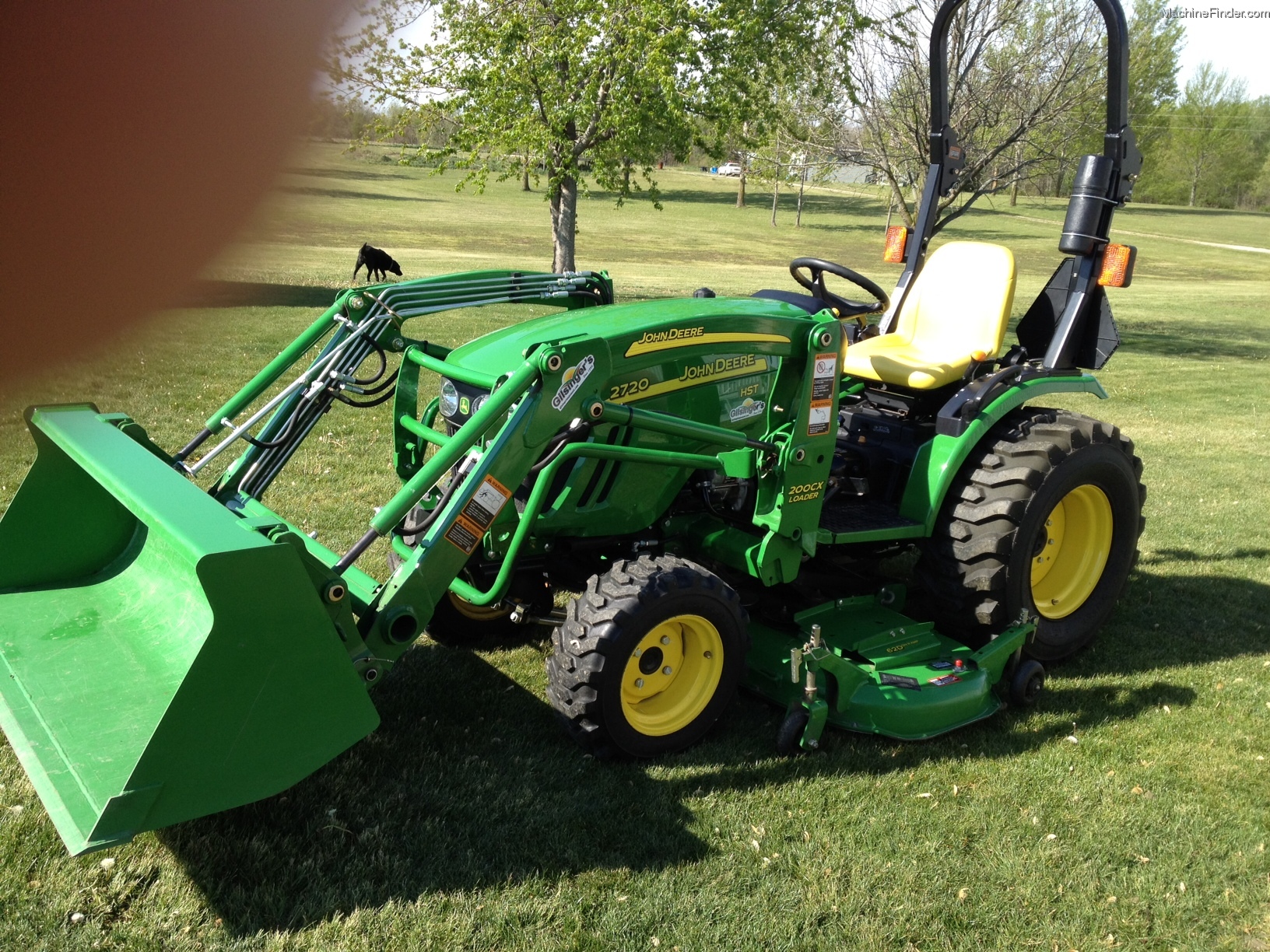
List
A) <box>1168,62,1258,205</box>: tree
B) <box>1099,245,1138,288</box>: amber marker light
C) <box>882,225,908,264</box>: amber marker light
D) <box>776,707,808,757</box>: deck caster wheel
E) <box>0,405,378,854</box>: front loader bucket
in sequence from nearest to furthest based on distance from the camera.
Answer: <box>0,405,378,854</box>: front loader bucket < <box>776,707,808,757</box>: deck caster wheel < <box>1099,245,1138,288</box>: amber marker light < <box>882,225,908,264</box>: amber marker light < <box>1168,62,1258,205</box>: tree

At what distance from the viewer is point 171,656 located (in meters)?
3.60

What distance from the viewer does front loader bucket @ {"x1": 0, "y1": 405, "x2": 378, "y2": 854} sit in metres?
2.91

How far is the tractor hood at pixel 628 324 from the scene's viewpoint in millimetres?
4062

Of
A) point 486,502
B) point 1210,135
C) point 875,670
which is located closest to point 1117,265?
point 875,670

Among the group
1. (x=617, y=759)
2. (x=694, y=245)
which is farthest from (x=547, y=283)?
(x=694, y=245)

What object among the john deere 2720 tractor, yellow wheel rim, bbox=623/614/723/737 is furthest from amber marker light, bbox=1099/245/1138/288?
yellow wheel rim, bbox=623/614/723/737

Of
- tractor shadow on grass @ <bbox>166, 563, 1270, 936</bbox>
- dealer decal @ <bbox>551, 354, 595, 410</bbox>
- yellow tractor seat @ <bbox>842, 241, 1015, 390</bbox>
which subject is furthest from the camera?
yellow tractor seat @ <bbox>842, 241, 1015, 390</bbox>

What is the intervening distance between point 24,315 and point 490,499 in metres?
2.96

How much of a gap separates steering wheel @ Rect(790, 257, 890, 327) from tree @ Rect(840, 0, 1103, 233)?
29.4ft

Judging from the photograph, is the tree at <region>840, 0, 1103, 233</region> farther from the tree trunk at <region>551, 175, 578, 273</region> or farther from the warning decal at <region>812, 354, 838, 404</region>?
the warning decal at <region>812, 354, 838, 404</region>

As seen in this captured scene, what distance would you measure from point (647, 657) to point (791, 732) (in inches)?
24.8

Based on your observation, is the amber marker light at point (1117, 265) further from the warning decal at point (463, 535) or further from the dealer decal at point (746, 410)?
the warning decal at point (463, 535)

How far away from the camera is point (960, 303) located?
553cm

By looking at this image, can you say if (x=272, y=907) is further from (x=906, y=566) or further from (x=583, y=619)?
(x=906, y=566)
